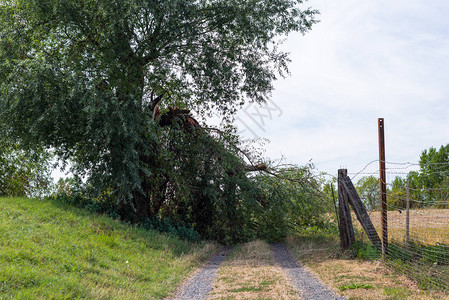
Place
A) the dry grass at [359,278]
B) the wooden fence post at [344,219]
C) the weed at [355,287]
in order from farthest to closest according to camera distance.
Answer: the wooden fence post at [344,219] → the weed at [355,287] → the dry grass at [359,278]

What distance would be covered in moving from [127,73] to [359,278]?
32.1 ft

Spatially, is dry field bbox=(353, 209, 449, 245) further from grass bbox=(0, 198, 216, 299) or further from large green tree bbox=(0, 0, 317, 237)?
large green tree bbox=(0, 0, 317, 237)

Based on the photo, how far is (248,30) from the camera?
47.6ft

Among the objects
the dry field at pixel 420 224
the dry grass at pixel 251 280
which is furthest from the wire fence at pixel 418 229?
the dry grass at pixel 251 280

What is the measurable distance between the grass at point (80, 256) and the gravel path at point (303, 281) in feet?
8.45

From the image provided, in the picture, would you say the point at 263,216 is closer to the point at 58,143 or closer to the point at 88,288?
the point at 58,143

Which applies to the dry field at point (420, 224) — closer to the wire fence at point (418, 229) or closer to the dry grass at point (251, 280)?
the wire fence at point (418, 229)

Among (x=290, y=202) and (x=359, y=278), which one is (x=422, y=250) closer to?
(x=359, y=278)

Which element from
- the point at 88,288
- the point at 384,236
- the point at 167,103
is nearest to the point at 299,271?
the point at 384,236

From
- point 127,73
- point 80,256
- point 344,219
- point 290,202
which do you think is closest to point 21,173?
A: point 127,73

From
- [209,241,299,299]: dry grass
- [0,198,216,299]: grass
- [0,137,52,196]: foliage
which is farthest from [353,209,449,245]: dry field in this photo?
[0,137,52,196]: foliage

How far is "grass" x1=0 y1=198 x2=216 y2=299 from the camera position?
661 cm

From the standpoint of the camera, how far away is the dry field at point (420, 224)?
8.51 m

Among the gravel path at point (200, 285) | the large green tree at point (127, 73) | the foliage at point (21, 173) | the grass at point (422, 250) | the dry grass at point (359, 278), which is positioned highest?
the large green tree at point (127, 73)
